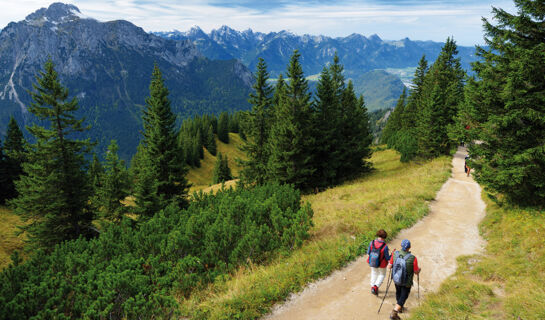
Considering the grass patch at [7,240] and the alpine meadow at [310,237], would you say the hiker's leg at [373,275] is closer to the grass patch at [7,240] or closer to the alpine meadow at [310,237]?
the alpine meadow at [310,237]

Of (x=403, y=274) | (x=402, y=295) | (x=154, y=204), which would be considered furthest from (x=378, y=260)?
(x=154, y=204)

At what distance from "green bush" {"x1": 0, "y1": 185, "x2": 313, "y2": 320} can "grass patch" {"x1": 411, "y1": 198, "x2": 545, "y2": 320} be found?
5.24 meters

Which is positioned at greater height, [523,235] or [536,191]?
[536,191]

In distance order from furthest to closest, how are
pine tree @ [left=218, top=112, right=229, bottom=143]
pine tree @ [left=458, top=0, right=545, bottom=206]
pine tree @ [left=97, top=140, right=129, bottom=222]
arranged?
pine tree @ [left=218, top=112, right=229, bottom=143] → pine tree @ [left=97, top=140, right=129, bottom=222] → pine tree @ [left=458, top=0, right=545, bottom=206]

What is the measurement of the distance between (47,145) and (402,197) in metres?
26.2

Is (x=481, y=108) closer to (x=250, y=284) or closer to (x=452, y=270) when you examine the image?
(x=452, y=270)

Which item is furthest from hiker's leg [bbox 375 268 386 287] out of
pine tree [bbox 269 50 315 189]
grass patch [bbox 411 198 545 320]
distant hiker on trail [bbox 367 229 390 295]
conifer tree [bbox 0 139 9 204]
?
conifer tree [bbox 0 139 9 204]

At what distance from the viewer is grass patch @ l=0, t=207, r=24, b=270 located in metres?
23.1

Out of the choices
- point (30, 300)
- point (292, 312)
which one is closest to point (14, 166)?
point (30, 300)

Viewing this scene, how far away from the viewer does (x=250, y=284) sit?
854 cm

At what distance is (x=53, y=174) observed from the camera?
20578mm

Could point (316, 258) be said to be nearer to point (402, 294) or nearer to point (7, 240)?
point (402, 294)

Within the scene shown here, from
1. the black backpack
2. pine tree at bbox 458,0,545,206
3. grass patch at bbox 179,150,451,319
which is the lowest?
grass patch at bbox 179,150,451,319

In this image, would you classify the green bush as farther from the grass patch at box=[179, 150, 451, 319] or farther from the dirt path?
the dirt path
